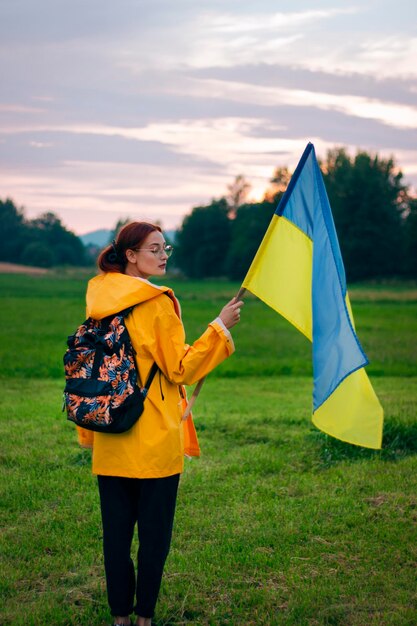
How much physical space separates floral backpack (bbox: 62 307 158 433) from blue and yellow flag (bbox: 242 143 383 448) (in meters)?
0.98

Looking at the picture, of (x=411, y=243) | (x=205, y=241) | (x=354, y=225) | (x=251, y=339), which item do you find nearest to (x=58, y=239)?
(x=205, y=241)

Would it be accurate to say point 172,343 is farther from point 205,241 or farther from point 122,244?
point 205,241

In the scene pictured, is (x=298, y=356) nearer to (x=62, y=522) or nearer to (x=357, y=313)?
(x=62, y=522)

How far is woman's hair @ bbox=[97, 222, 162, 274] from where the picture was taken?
414cm

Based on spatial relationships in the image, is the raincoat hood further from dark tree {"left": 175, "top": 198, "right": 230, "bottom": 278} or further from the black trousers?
dark tree {"left": 175, "top": 198, "right": 230, "bottom": 278}

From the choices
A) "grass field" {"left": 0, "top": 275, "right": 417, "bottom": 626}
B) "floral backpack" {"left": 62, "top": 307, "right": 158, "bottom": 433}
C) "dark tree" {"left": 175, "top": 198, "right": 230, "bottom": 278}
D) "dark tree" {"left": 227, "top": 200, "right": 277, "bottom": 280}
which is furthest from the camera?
"dark tree" {"left": 175, "top": 198, "right": 230, "bottom": 278}

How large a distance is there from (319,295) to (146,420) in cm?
140

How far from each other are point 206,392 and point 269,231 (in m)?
8.64

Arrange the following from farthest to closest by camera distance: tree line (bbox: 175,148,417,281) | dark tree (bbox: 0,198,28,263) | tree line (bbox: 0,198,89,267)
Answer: dark tree (bbox: 0,198,28,263) < tree line (bbox: 0,198,89,267) < tree line (bbox: 175,148,417,281)

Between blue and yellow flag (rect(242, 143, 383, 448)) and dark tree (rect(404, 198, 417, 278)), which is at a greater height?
dark tree (rect(404, 198, 417, 278))

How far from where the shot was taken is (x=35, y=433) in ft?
29.9

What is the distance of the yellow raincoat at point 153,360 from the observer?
394 centimetres

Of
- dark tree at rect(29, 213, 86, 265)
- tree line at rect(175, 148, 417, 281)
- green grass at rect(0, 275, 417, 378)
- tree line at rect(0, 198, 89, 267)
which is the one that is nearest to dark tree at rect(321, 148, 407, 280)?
tree line at rect(175, 148, 417, 281)

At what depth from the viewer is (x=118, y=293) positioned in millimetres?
3951
